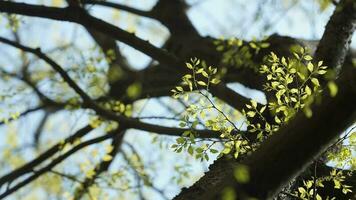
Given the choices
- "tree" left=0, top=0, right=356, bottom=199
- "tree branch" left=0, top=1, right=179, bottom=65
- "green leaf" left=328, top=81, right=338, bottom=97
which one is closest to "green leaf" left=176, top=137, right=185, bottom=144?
"tree" left=0, top=0, right=356, bottom=199

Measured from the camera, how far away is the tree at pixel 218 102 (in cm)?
175

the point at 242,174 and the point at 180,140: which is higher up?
the point at 180,140

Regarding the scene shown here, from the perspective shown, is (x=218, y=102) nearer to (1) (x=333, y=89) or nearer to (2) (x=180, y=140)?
(2) (x=180, y=140)

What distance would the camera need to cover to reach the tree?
1751 millimetres

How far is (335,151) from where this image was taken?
3.34m

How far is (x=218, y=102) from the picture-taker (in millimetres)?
4836

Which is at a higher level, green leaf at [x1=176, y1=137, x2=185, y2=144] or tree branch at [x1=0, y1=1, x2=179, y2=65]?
tree branch at [x1=0, y1=1, x2=179, y2=65]

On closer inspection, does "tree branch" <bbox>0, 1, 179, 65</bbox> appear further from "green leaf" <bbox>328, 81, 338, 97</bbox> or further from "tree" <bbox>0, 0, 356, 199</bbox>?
"green leaf" <bbox>328, 81, 338, 97</bbox>

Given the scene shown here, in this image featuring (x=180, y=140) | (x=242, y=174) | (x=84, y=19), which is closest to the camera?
(x=242, y=174)

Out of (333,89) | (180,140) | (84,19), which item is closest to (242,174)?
(333,89)

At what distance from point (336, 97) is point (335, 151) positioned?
176cm

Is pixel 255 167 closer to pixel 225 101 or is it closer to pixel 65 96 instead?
pixel 225 101

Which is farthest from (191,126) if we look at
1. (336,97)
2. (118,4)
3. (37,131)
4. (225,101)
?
(37,131)

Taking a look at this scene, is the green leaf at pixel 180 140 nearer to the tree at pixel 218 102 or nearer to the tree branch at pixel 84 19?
the tree at pixel 218 102
